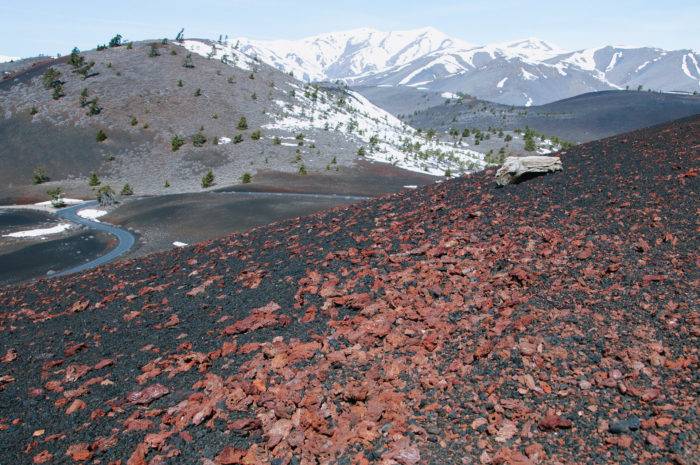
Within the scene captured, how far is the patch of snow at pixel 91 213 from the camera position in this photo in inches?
1161

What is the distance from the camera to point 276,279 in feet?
28.0

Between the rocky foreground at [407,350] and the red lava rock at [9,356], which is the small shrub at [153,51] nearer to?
the rocky foreground at [407,350]

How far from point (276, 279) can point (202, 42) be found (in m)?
68.3

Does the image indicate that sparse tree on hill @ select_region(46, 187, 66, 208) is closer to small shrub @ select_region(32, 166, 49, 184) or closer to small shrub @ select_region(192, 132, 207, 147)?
small shrub @ select_region(32, 166, 49, 184)

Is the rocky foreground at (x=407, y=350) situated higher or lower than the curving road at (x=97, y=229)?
higher

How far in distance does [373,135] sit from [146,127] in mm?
22973

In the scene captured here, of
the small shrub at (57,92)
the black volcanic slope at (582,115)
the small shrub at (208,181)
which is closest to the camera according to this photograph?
the small shrub at (208,181)

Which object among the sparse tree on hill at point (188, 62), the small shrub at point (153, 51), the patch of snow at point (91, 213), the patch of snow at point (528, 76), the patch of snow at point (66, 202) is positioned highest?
the patch of snow at point (528, 76)

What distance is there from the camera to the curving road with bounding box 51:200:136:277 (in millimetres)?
19547

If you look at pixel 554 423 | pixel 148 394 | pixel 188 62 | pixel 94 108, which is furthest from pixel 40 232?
pixel 188 62

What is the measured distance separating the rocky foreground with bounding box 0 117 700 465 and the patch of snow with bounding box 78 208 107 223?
21508 millimetres

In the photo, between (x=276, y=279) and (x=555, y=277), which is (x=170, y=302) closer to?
(x=276, y=279)

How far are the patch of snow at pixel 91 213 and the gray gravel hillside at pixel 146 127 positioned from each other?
625 centimetres

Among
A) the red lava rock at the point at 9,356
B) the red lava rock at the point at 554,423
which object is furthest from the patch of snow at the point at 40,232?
the red lava rock at the point at 554,423
